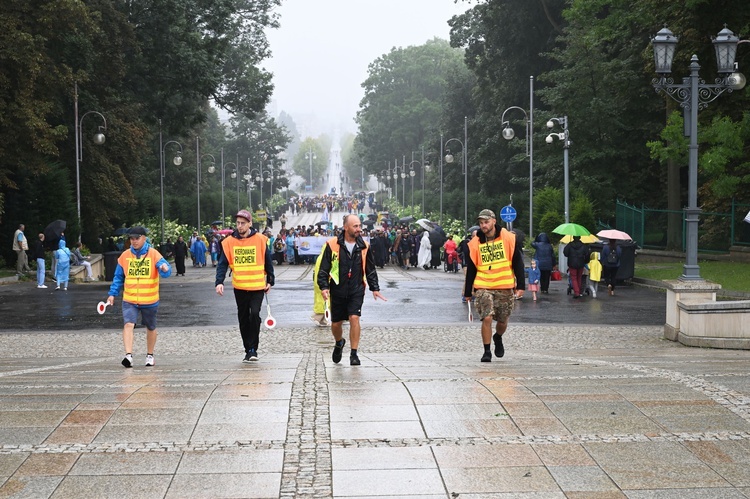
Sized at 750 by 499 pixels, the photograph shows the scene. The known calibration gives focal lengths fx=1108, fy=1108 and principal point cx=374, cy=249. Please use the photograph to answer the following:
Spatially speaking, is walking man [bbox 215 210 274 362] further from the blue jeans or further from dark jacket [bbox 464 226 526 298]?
the blue jeans

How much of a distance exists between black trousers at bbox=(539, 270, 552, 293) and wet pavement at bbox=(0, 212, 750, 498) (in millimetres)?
14850

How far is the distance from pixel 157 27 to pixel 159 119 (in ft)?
19.4

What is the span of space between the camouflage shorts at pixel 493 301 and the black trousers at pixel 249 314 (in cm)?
251

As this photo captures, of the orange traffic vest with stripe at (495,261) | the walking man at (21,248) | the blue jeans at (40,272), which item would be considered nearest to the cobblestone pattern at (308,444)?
the orange traffic vest with stripe at (495,261)

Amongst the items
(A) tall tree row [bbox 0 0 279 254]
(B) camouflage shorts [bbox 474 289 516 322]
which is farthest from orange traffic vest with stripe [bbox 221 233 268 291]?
(A) tall tree row [bbox 0 0 279 254]

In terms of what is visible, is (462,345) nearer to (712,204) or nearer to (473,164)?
(712,204)

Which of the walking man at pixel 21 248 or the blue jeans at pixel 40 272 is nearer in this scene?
the blue jeans at pixel 40 272

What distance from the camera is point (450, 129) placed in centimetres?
9881

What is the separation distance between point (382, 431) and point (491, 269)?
4618mm

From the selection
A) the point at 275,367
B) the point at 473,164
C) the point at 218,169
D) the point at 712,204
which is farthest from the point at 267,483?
the point at 218,169

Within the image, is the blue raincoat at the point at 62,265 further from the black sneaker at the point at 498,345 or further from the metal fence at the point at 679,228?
the black sneaker at the point at 498,345

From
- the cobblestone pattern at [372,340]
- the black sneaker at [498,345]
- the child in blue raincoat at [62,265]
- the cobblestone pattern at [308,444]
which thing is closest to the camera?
the cobblestone pattern at [308,444]

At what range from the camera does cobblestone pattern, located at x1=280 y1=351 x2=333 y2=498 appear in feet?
20.7

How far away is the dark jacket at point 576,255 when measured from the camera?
26844mm
